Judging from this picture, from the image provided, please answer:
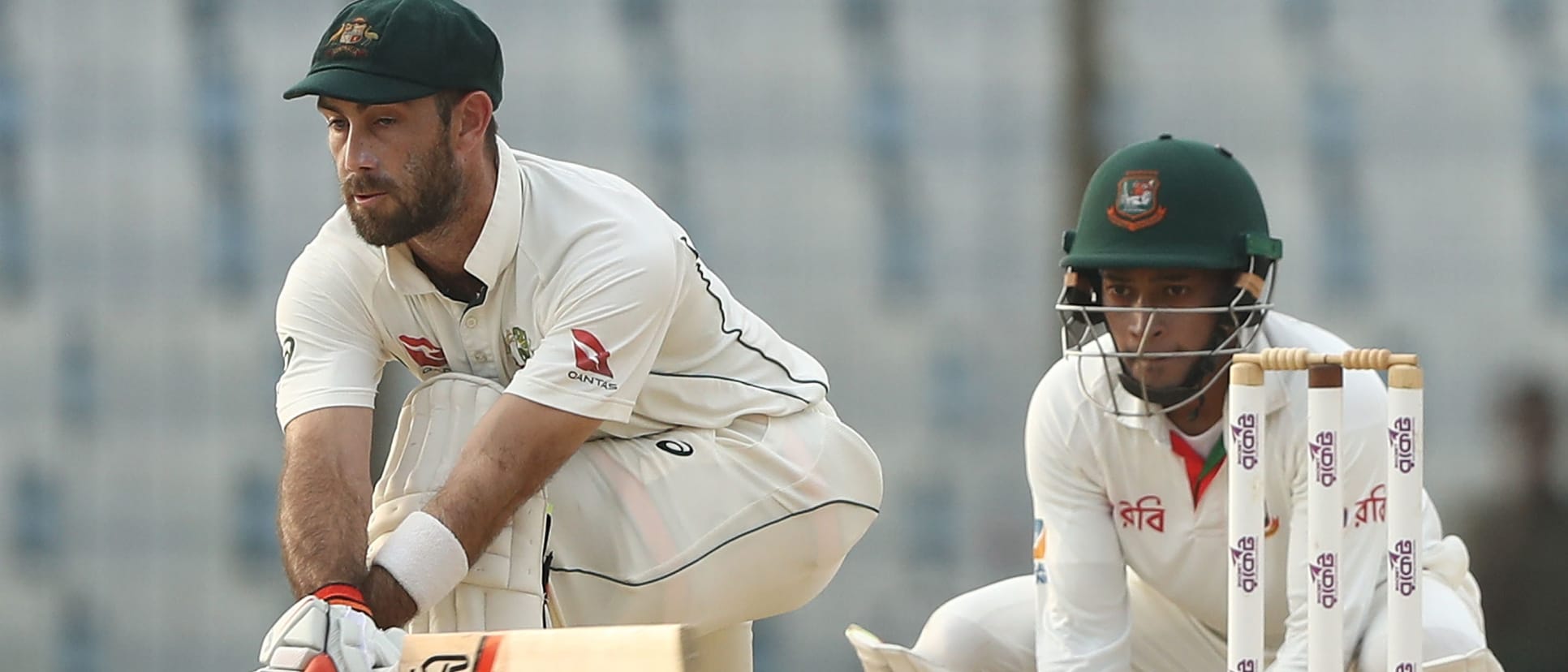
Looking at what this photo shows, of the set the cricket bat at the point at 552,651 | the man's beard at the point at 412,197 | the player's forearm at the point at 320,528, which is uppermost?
the man's beard at the point at 412,197

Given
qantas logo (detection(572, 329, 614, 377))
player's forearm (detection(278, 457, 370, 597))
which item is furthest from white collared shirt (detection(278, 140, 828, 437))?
player's forearm (detection(278, 457, 370, 597))

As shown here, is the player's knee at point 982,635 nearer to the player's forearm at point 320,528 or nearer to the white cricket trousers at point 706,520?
the white cricket trousers at point 706,520

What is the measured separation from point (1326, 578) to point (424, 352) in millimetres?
1278

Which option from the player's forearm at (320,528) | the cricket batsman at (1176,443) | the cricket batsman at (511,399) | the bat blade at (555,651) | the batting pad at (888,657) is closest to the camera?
the bat blade at (555,651)

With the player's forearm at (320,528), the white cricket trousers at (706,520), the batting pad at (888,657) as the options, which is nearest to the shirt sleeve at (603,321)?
the white cricket trousers at (706,520)

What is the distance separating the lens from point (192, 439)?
461 centimetres

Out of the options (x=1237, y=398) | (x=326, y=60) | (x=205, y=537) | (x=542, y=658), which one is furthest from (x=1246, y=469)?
(x=205, y=537)

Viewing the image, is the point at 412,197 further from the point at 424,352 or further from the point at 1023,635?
the point at 1023,635

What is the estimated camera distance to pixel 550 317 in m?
2.89

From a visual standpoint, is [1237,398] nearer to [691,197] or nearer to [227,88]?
[691,197]

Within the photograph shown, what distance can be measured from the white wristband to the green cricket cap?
55cm

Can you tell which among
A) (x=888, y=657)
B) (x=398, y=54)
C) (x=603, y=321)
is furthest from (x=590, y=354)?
(x=888, y=657)

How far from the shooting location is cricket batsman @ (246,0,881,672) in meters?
2.76

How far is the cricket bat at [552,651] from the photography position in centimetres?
231
